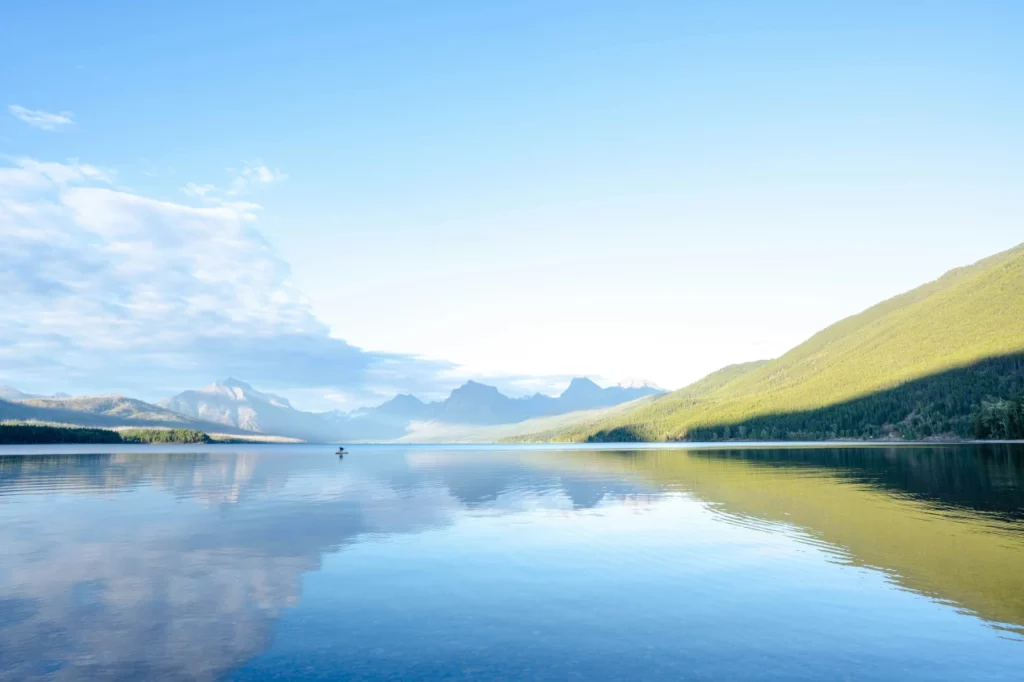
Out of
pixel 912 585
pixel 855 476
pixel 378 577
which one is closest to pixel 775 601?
pixel 912 585

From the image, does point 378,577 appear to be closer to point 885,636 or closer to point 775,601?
point 775,601

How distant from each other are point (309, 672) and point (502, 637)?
6.02 m

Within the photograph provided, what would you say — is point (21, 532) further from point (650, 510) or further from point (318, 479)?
point (318, 479)

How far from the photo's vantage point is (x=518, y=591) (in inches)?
995

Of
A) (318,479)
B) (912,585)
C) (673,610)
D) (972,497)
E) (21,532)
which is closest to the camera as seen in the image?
(673,610)

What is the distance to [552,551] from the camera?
33.6 meters

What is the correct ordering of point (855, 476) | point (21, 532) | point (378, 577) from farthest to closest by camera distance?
point (855, 476)
point (21, 532)
point (378, 577)

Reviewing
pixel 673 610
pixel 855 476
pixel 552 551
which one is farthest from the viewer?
pixel 855 476

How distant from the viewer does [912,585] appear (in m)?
25.5

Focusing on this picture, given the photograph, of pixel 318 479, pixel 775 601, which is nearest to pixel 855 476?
pixel 775 601

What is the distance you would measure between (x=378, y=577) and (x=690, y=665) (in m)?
15.6

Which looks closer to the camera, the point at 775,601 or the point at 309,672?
the point at 309,672

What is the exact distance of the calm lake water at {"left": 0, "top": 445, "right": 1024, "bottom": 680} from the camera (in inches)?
680

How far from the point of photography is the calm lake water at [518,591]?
680 inches
